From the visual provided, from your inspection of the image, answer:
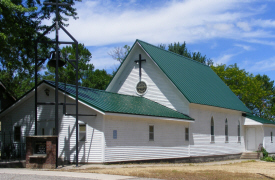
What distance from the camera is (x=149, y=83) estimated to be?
29.7m

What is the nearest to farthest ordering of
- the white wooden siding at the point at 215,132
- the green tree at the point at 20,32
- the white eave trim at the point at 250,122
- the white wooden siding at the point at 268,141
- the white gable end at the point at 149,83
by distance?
1. the green tree at the point at 20,32
2. the white gable end at the point at 149,83
3. the white wooden siding at the point at 215,132
4. the white eave trim at the point at 250,122
5. the white wooden siding at the point at 268,141

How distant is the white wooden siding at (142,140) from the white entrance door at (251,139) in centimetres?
1405

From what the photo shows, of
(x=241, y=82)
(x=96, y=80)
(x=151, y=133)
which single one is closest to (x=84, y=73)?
(x=96, y=80)

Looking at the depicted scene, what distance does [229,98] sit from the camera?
121ft

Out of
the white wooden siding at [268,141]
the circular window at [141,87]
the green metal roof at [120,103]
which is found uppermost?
the circular window at [141,87]

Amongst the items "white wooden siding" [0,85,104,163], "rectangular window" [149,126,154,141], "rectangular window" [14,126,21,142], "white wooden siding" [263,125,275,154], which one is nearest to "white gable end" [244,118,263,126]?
"white wooden siding" [263,125,275,154]

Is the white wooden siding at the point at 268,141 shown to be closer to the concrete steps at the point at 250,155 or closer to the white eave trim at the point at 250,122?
the white eave trim at the point at 250,122

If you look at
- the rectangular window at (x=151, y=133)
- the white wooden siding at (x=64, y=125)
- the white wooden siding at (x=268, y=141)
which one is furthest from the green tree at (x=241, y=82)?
the white wooden siding at (x=64, y=125)

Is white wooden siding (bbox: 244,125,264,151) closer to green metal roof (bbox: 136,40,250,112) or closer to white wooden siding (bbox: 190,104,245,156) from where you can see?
white wooden siding (bbox: 190,104,245,156)

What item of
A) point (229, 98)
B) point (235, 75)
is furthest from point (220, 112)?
point (235, 75)

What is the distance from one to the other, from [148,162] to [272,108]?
49.4 m

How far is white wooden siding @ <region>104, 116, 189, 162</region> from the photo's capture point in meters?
21.6

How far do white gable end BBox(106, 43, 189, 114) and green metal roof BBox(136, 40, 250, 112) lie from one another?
0.55 m

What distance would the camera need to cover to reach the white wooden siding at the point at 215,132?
29.1m
